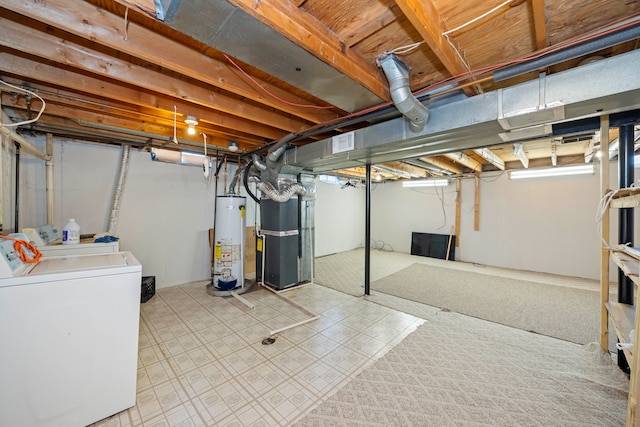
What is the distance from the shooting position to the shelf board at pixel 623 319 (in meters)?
1.49

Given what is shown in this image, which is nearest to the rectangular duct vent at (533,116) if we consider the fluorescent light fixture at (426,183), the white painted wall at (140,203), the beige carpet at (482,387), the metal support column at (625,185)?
the metal support column at (625,185)

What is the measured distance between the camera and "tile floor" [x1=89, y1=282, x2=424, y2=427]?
61.5 inches

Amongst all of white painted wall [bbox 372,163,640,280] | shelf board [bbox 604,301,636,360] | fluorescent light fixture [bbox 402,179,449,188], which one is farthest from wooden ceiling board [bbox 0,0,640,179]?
fluorescent light fixture [bbox 402,179,449,188]

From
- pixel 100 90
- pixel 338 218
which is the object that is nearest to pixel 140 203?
pixel 100 90

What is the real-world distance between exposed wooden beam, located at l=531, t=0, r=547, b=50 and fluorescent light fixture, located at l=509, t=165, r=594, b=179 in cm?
457

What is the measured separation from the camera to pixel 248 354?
2139mm

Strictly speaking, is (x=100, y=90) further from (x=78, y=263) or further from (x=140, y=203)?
(x=140, y=203)

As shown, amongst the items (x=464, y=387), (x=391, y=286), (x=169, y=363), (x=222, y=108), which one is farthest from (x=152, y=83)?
(x=391, y=286)

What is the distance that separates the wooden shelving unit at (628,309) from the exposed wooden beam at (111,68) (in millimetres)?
2822

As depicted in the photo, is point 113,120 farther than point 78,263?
Yes

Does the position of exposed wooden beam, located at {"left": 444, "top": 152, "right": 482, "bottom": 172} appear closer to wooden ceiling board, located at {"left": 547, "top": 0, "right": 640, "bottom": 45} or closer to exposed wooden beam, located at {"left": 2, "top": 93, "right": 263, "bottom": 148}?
wooden ceiling board, located at {"left": 547, "top": 0, "right": 640, "bottom": 45}

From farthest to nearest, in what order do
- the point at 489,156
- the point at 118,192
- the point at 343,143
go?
the point at 489,156 → the point at 118,192 → the point at 343,143

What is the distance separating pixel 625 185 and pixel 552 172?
378 centimetres

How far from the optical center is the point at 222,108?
7.34ft
